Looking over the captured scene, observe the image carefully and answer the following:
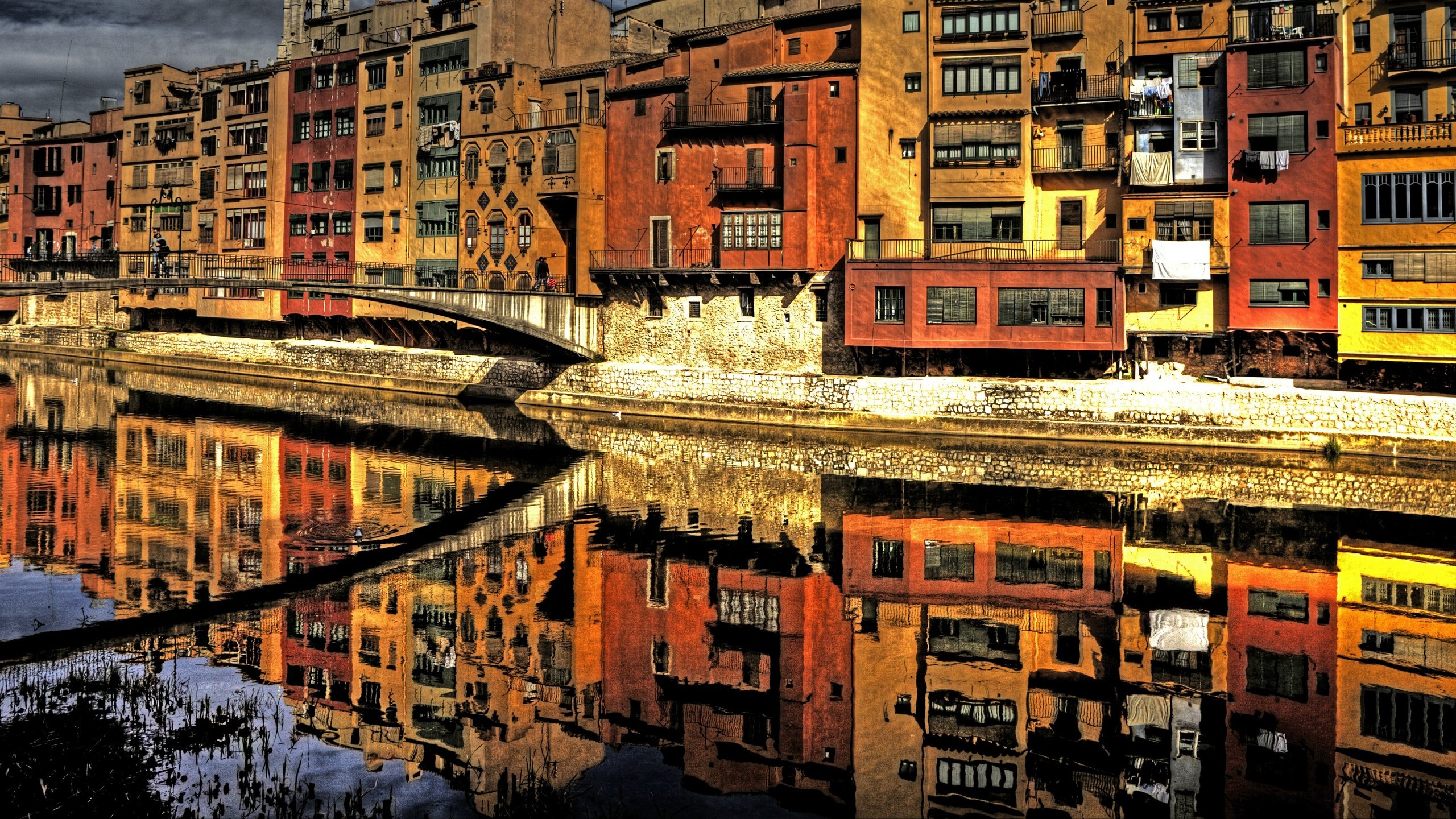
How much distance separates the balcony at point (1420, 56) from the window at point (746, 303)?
95.9 feet

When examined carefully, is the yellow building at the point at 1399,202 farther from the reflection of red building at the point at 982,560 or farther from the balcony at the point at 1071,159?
the reflection of red building at the point at 982,560

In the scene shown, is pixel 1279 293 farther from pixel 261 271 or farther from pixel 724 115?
pixel 261 271

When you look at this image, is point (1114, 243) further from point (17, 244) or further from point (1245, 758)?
point (17, 244)

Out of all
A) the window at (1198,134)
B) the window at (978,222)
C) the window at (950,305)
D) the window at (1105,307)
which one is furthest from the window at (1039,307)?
the window at (1198,134)

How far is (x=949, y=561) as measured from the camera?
28031 mm

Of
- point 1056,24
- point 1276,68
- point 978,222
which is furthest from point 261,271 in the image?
point 1276,68

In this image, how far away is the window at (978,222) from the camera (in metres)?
50.7

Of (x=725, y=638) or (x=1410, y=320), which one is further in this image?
(x=1410, y=320)

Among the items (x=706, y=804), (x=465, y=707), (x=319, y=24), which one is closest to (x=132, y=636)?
(x=465, y=707)

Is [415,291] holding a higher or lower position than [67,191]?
lower

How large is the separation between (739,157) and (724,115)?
212 centimetres

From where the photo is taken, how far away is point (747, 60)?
182ft

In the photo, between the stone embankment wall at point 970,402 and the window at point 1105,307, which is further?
the window at point 1105,307

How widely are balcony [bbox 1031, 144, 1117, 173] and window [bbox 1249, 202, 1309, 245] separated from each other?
6220mm
